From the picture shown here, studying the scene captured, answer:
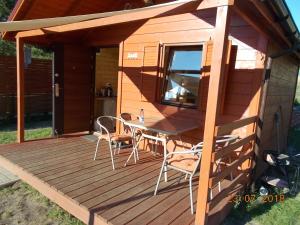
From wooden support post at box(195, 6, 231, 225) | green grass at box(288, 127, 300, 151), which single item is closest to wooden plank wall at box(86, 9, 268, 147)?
wooden support post at box(195, 6, 231, 225)

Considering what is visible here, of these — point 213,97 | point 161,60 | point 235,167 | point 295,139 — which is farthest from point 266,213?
point 295,139

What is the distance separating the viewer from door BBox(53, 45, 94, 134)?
18.5 ft

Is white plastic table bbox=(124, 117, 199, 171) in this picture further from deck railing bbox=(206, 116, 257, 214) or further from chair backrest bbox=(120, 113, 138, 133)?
deck railing bbox=(206, 116, 257, 214)

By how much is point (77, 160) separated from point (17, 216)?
1.36 m

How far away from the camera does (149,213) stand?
107 inches

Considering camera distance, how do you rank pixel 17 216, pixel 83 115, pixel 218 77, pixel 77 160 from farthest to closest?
pixel 83 115 < pixel 77 160 < pixel 17 216 < pixel 218 77

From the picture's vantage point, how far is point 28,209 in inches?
121

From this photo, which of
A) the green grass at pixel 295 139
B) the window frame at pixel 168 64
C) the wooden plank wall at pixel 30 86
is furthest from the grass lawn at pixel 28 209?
the green grass at pixel 295 139

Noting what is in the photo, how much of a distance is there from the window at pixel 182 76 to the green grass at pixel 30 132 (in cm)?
337

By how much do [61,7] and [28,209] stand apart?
365cm

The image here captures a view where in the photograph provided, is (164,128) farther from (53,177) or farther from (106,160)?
(53,177)

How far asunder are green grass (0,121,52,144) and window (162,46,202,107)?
3366 mm

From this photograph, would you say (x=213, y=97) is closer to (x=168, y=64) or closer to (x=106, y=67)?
(x=168, y=64)

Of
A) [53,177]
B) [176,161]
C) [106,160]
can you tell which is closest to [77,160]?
[106,160]
